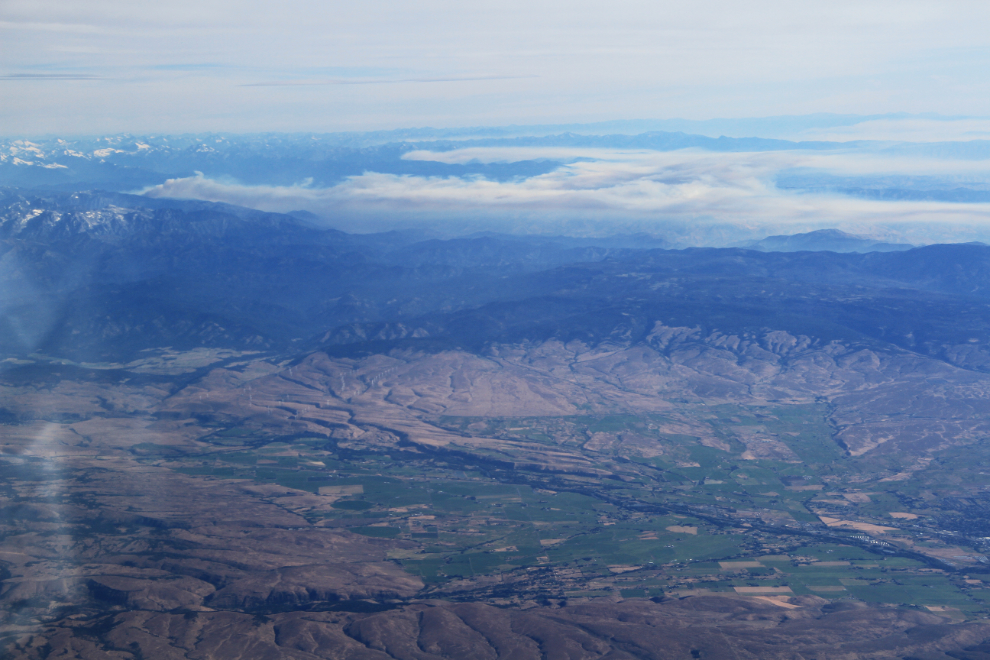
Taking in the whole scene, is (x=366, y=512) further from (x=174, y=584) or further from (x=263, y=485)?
(x=174, y=584)

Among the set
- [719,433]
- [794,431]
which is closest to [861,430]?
[794,431]

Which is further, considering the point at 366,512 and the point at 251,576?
the point at 366,512

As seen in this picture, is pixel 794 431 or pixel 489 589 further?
pixel 794 431

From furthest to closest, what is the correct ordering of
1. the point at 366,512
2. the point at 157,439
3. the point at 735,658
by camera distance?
the point at 157,439 → the point at 366,512 → the point at 735,658

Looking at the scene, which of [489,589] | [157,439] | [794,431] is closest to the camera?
[489,589]

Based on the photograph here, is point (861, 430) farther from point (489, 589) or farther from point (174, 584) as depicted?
point (174, 584)

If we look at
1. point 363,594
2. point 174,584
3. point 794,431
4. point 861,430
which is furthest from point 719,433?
point 174,584

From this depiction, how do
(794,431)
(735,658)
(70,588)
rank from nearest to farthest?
(735,658)
(70,588)
(794,431)

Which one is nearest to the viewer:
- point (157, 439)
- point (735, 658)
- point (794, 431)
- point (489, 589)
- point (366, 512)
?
point (735, 658)

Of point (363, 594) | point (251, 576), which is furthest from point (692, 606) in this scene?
point (251, 576)
